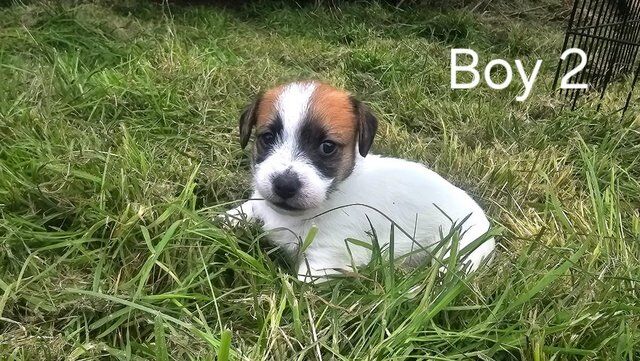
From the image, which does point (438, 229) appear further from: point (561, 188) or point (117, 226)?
point (117, 226)

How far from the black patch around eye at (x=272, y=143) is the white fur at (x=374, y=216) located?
0.18 m

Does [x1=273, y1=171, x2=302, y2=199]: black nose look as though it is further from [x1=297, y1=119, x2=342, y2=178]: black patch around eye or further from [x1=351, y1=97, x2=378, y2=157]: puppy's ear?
[x1=351, y1=97, x2=378, y2=157]: puppy's ear

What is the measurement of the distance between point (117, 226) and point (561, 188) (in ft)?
7.93

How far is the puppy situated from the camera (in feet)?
8.10

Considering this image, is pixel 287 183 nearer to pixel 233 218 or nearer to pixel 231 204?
pixel 233 218

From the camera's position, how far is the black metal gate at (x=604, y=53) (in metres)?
4.59

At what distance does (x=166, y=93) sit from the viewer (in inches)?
159

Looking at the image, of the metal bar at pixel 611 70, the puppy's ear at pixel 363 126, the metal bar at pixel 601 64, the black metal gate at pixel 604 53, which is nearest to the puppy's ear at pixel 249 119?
the puppy's ear at pixel 363 126

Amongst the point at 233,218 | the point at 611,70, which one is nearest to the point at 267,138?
the point at 233,218

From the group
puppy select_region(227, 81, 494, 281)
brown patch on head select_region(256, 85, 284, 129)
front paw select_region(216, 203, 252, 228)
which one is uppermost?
brown patch on head select_region(256, 85, 284, 129)

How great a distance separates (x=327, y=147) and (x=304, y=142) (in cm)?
11

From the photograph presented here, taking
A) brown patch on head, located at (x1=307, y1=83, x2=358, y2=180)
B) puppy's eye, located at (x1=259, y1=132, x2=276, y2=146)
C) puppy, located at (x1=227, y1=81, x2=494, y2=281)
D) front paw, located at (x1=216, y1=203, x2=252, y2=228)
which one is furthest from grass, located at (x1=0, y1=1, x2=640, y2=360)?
brown patch on head, located at (x1=307, y1=83, x2=358, y2=180)

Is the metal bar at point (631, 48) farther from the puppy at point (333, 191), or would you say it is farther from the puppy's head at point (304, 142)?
the puppy's head at point (304, 142)

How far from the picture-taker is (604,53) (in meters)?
5.10
